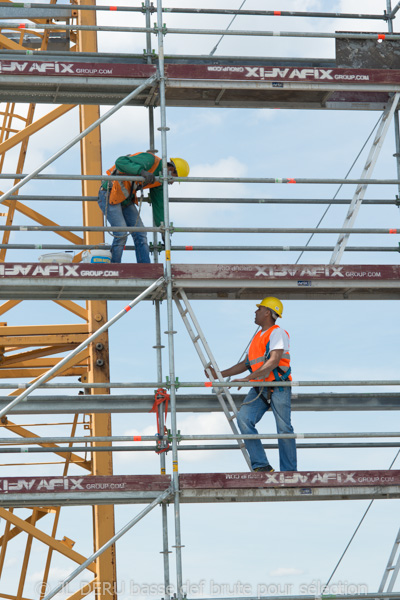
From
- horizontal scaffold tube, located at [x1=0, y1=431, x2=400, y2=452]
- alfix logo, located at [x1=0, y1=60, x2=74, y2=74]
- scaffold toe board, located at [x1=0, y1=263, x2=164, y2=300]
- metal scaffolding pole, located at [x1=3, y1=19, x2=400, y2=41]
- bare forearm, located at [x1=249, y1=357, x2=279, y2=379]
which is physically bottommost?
horizontal scaffold tube, located at [x1=0, y1=431, x2=400, y2=452]

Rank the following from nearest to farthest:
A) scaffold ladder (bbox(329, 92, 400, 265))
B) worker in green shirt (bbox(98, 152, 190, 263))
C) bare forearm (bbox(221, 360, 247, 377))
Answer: worker in green shirt (bbox(98, 152, 190, 263))
bare forearm (bbox(221, 360, 247, 377))
scaffold ladder (bbox(329, 92, 400, 265))

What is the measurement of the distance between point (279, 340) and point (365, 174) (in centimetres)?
262

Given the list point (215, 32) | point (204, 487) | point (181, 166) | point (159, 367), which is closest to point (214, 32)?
point (215, 32)

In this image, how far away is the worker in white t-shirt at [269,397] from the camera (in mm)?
11117

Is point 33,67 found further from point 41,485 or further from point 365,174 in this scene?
point 41,485

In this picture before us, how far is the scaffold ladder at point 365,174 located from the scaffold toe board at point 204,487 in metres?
2.55

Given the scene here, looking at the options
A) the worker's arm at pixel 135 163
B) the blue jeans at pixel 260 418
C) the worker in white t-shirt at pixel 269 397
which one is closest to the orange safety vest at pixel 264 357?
the worker in white t-shirt at pixel 269 397

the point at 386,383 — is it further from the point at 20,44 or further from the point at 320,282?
the point at 20,44

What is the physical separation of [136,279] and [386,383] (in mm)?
2836

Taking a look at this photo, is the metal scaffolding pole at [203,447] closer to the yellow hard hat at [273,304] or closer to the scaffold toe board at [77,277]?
the yellow hard hat at [273,304]

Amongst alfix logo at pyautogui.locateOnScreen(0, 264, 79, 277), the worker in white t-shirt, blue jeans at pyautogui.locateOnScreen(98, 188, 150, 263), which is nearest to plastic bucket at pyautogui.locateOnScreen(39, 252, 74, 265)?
blue jeans at pyautogui.locateOnScreen(98, 188, 150, 263)

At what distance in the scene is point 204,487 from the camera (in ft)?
35.3

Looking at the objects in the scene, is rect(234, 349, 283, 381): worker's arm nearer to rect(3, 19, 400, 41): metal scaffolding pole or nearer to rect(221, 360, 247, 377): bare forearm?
rect(221, 360, 247, 377): bare forearm

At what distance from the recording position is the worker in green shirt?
11.7 m
